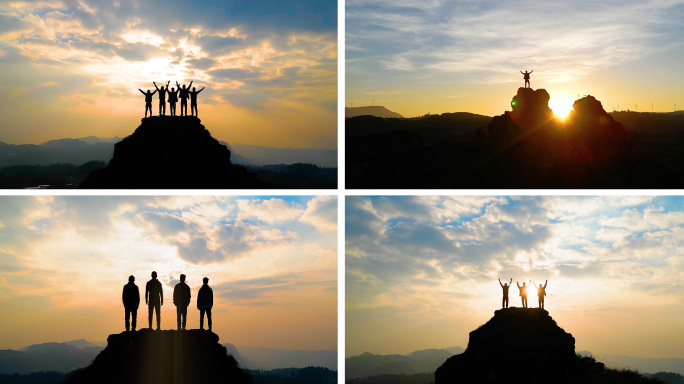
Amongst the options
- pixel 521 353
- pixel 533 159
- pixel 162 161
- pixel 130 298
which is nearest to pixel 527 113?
pixel 533 159

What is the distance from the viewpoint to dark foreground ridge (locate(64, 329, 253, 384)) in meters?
22.7

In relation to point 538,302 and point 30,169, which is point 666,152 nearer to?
point 538,302

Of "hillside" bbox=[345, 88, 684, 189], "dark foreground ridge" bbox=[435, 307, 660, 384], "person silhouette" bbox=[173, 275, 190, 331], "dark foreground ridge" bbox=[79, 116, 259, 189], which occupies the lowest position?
"dark foreground ridge" bbox=[435, 307, 660, 384]

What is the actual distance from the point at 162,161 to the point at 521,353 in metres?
25.3

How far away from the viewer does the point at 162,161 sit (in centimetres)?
4084

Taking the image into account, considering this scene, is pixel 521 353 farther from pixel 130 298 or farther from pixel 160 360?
pixel 130 298

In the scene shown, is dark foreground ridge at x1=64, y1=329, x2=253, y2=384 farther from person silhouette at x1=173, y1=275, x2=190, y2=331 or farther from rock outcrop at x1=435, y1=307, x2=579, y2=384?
rock outcrop at x1=435, y1=307, x2=579, y2=384

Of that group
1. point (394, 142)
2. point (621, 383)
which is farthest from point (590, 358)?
point (394, 142)

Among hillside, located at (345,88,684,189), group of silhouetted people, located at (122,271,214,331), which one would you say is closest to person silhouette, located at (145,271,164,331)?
group of silhouetted people, located at (122,271,214,331)

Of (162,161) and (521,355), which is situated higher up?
(162,161)

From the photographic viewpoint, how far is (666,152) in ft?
288

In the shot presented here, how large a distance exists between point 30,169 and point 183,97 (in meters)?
87.8

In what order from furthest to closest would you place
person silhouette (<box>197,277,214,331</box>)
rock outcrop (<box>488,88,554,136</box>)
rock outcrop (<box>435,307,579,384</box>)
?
rock outcrop (<box>488,88,554,136</box>) < rock outcrop (<box>435,307,579,384</box>) < person silhouette (<box>197,277,214,331</box>)

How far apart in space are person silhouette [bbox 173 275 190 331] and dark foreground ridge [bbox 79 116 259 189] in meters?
17.4
